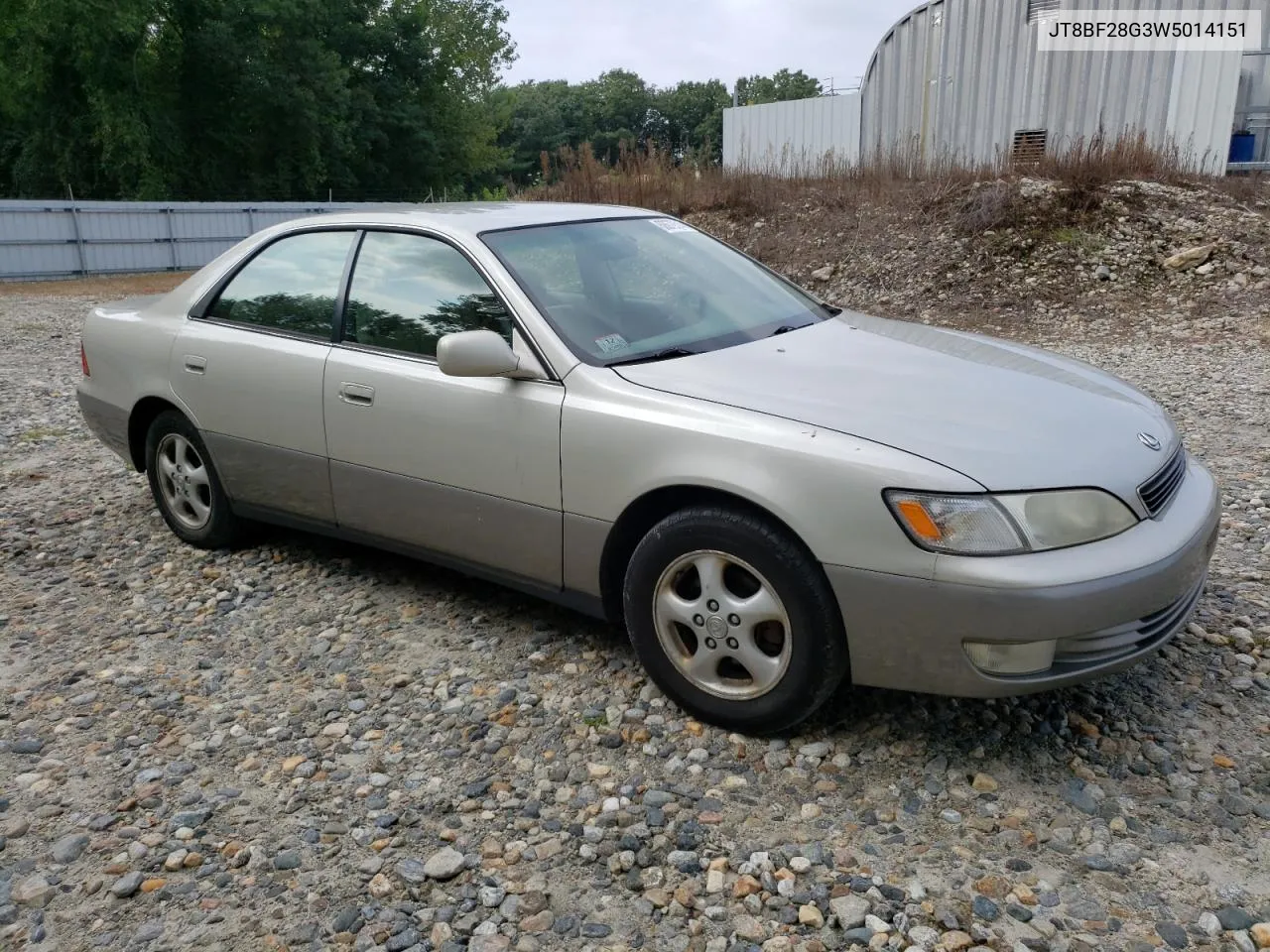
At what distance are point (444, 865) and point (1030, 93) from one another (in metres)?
16.6

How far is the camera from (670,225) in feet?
14.8

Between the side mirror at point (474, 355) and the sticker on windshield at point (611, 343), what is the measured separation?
11.8 inches

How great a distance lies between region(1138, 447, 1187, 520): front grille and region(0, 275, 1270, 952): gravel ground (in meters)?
0.68

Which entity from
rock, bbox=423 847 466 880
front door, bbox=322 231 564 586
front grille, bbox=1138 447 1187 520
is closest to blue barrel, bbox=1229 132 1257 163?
front grille, bbox=1138 447 1187 520

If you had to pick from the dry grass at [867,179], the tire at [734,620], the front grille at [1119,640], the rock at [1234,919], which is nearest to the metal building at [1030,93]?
the dry grass at [867,179]

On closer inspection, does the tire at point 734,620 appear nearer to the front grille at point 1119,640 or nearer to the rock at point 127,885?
the front grille at point 1119,640

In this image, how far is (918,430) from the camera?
2.90m

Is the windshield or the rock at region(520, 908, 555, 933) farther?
Answer: the windshield

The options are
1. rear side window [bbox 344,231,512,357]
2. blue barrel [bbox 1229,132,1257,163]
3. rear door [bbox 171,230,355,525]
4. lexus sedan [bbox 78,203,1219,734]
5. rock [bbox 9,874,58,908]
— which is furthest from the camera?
blue barrel [bbox 1229,132,1257,163]

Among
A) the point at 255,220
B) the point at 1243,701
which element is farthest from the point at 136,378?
the point at 255,220

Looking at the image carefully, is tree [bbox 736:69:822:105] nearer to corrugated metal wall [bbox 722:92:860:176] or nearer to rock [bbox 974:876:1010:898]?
corrugated metal wall [bbox 722:92:860:176]

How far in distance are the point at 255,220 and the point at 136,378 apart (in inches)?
889

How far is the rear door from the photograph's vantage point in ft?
13.7

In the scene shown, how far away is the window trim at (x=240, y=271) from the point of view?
418 centimetres
